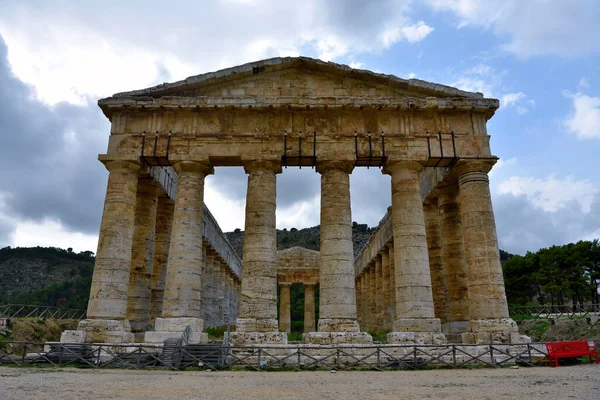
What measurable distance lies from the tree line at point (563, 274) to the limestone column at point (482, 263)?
1407 inches

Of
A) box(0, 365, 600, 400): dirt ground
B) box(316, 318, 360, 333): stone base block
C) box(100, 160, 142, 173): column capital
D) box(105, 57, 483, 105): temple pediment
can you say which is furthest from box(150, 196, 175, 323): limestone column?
box(316, 318, 360, 333): stone base block

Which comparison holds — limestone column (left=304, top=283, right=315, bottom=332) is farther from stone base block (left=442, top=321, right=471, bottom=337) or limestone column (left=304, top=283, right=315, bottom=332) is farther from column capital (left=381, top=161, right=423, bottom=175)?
column capital (left=381, top=161, right=423, bottom=175)

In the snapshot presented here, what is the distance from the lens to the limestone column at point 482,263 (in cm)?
1636

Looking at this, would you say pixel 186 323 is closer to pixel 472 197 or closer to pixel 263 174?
pixel 263 174

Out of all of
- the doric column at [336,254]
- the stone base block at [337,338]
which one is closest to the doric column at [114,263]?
the stone base block at [337,338]

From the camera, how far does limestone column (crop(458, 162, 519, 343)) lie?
16.4m

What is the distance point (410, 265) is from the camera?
57.3 ft

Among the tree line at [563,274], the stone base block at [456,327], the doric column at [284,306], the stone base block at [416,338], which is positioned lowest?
the stone base block at [416,338]

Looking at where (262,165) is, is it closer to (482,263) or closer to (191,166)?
(191,166)

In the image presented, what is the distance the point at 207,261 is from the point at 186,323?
14850mm

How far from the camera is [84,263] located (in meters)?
106

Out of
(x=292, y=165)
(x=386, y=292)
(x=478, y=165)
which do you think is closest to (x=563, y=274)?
(x=386, y=292)

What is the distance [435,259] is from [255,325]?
10.9m

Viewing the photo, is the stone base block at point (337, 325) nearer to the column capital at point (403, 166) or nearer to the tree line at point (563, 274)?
the column capital at point (403, 166)
